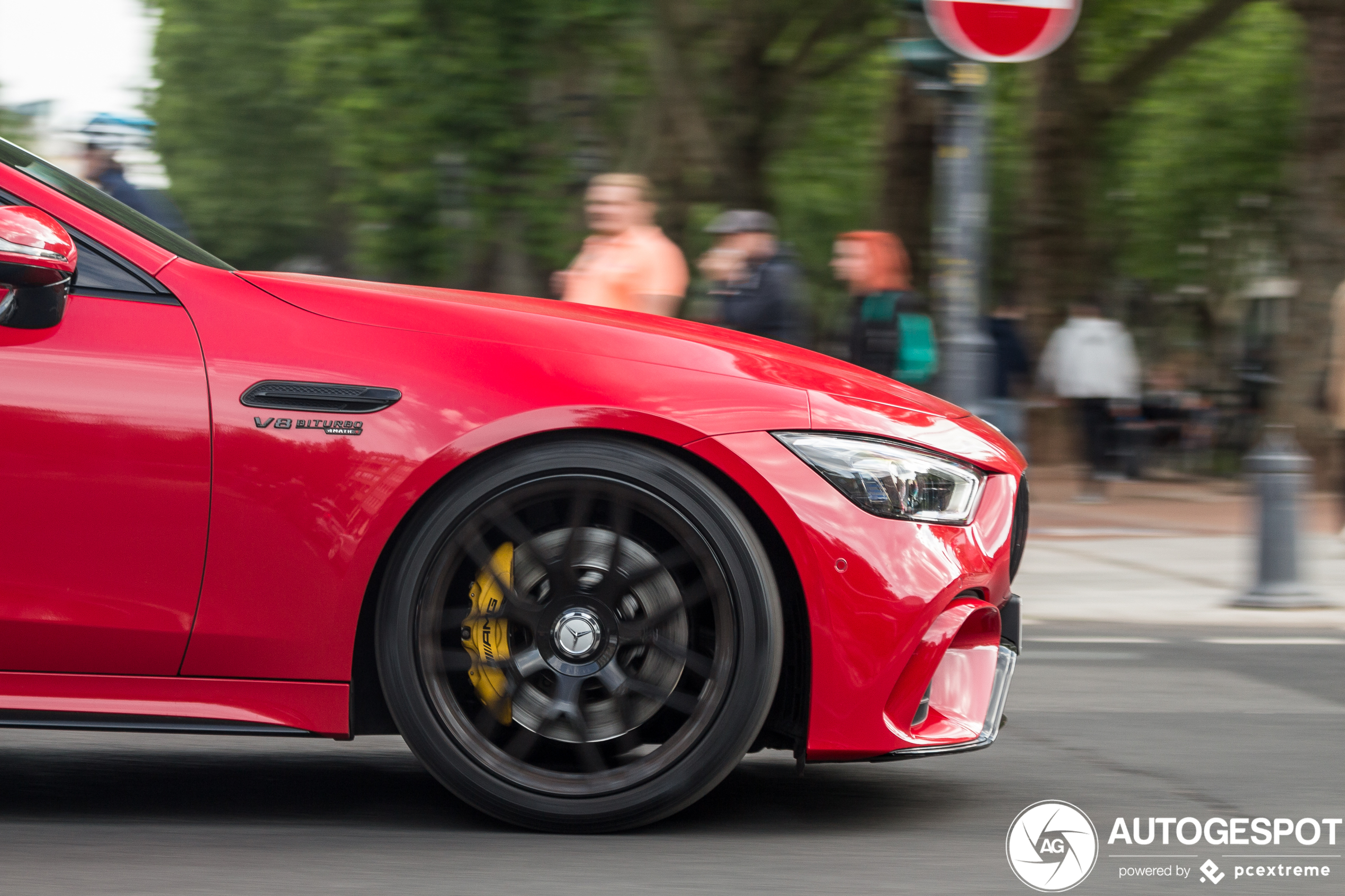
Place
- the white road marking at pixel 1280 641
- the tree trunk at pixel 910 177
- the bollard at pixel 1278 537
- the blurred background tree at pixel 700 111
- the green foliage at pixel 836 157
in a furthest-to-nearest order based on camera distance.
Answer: the green foliage at pixel 836 157 → the tree trunk at pixel 910 177 → the blurred background tree at pixel 700 111 → the bollard at pixel 1278 537 → the white road marking at pixel 1280 641

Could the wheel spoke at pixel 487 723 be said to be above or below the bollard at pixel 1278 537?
above

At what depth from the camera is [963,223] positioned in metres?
7.80

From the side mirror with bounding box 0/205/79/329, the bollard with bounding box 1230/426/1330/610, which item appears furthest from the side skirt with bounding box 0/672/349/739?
the bollard with bounding box 1230/426/1330/610

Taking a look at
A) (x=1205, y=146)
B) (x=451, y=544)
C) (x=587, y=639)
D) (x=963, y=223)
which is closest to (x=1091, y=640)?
(x=963, y=223)

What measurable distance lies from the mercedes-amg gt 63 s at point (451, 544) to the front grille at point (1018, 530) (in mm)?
255

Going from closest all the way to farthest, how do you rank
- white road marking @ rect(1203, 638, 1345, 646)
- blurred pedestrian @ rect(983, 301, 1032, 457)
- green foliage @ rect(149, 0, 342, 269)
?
white road marking @ rect(1203, 638, 1345, 646)
blurred pedestrian @ rect(983, 301, 1032, 457)
green foliage @ rect(149, 0, 342, 269)

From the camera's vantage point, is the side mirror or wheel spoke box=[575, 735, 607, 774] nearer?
the side mirror

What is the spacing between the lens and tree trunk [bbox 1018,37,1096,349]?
1780cm

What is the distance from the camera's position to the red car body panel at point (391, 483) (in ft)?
11.9

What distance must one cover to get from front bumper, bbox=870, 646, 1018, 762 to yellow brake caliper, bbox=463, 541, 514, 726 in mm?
842

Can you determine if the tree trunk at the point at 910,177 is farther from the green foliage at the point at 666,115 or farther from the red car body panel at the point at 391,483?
the red car body panel at the point at 391,483

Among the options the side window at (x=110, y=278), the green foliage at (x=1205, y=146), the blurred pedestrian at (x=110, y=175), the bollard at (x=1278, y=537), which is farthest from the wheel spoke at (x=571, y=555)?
the green foliage at (x=1205, y=146)

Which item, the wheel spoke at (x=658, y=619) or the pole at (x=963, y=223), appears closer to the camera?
the wheel spoke at (x=658, y=619)
